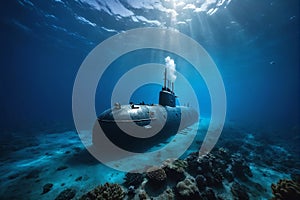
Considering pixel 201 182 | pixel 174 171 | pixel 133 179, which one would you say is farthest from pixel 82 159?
pixel 201 182

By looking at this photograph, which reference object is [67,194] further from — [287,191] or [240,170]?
[240,170]

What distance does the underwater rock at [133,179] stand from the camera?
548cm

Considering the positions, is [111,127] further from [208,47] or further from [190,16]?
[208,47]

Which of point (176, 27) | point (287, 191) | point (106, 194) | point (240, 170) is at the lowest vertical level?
point (106, 194)

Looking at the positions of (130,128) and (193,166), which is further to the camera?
(130,128)

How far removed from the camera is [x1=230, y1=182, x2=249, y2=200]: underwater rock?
203 inches

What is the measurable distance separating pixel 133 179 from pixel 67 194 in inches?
104

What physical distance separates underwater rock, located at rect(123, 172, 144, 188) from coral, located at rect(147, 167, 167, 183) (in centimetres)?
56

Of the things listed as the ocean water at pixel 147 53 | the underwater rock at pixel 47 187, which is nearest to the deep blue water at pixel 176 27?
the ocean water at pixel 147 53

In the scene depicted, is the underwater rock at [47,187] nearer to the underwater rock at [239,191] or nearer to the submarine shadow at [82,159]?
the submarine shadow at [82,159]

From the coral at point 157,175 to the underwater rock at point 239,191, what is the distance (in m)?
3.02

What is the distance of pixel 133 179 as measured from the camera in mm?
5723

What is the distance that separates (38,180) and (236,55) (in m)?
37.6

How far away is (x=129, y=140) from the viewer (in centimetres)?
788
